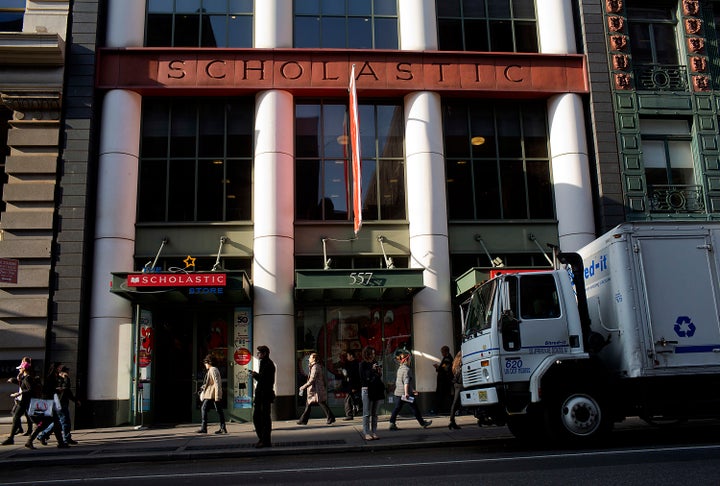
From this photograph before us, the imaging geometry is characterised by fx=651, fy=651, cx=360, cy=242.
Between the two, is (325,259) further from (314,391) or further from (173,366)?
(173,366)

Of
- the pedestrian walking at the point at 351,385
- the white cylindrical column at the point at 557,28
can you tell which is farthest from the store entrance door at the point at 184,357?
the white cylindrical column at the point at 557,28

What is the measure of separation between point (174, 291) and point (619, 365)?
10.3m

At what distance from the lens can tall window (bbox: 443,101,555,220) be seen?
1905 cm

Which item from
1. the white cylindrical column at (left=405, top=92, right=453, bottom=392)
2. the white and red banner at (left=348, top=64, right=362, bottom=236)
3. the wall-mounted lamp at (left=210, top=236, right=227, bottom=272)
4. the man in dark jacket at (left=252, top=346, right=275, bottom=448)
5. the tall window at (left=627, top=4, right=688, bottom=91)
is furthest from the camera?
the tall window at (left=627, top=4, right=688, bottom=91)

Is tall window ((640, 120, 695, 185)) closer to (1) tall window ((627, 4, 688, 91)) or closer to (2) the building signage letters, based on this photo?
(1) tall window ((627, 4, 688, 91))

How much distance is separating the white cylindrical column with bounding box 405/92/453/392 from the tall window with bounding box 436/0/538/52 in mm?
2284

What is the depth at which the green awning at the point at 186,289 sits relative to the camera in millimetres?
15766

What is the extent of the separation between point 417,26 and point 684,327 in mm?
12228

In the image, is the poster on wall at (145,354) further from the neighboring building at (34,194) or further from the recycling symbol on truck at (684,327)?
the recycling symbol on truck at (684,327)

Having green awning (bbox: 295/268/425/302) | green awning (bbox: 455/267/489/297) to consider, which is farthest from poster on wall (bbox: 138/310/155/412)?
green awning (bbox: 455/267/489/297)

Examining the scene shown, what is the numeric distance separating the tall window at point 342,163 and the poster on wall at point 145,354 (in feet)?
16.5

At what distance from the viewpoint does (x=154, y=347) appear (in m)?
17.5

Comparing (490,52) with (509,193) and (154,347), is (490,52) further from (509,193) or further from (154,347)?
(154,347)

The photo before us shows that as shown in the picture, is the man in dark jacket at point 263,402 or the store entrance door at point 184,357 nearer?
the man in dark jacket at point 263,402
